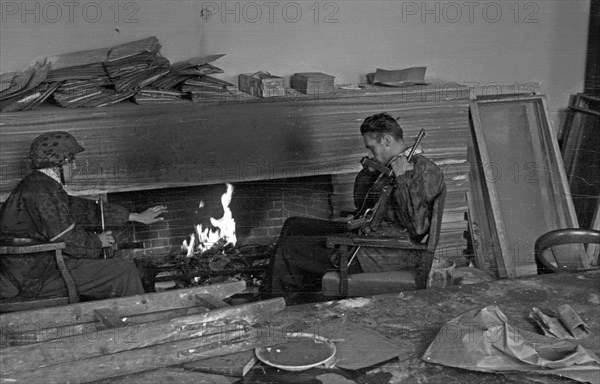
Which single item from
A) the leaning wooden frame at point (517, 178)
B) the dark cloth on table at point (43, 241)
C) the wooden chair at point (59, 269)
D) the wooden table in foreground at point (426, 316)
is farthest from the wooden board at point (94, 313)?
the leaning wooden frame at point (517, 178)

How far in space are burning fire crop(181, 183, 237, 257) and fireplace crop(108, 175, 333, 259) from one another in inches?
1.6

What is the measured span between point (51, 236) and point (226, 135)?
1.56 meters

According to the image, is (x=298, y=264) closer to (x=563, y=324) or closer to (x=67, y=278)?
(x=67, y=278)

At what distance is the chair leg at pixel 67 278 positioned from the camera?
4.30 m

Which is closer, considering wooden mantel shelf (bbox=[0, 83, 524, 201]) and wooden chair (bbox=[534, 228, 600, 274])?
wooden chair (bbox=[534, 228, 600, 274])

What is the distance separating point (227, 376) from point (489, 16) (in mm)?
4521

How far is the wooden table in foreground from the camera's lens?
295cm

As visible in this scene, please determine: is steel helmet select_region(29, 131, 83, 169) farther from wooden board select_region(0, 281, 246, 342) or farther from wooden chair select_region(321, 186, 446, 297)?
wooden chair select_region(321, 186, 446, 297)

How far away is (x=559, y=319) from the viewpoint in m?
3.46

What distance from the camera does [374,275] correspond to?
179 inches

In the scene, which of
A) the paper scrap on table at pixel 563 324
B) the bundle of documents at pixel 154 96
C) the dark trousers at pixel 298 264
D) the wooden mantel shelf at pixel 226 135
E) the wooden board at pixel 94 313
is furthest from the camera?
the bundle of documents at pixel 154 96

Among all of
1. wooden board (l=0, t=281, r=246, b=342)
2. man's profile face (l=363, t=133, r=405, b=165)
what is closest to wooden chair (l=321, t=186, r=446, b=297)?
man's profile face (l=363, t=133, r=405, b=165)

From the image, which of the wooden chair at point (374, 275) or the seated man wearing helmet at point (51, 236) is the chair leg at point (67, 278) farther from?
the wooden chair at point (374, 275)

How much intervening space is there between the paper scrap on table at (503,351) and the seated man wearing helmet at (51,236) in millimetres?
2120
